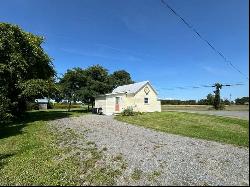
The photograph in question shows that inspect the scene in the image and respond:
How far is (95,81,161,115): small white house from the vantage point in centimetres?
3406

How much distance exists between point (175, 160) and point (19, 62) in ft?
70.5

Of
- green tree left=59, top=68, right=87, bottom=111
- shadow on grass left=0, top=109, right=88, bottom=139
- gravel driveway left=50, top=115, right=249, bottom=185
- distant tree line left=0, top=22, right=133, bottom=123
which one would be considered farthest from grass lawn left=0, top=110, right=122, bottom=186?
green tree left=59, top=68, right=87, bottom=111

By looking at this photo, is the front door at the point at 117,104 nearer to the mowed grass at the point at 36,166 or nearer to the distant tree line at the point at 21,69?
the distant tree line at the point at 21,69

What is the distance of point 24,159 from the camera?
1102 cm

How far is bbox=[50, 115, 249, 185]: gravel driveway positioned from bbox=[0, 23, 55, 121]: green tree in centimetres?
1491

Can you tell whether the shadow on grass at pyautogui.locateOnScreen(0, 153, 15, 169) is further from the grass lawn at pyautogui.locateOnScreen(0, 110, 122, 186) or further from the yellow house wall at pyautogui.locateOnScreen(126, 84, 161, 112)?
the yellow house wall at pyautogui.locateOnScreen(126, 84, 161, 112)

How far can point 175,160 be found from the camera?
30.8 ft

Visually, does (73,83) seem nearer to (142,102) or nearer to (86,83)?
(86,83)

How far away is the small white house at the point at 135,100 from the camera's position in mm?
34062

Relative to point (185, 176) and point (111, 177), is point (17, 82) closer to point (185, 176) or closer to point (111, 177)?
point (111, 177)

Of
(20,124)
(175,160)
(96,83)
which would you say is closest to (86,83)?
(96,83)

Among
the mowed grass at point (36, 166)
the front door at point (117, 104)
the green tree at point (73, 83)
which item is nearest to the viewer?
the mowed grass at point (36, 166)

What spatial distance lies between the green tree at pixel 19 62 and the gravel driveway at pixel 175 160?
48.9 ft

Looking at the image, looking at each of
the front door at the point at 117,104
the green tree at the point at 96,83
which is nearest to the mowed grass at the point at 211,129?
the front door at the point at 117,104
